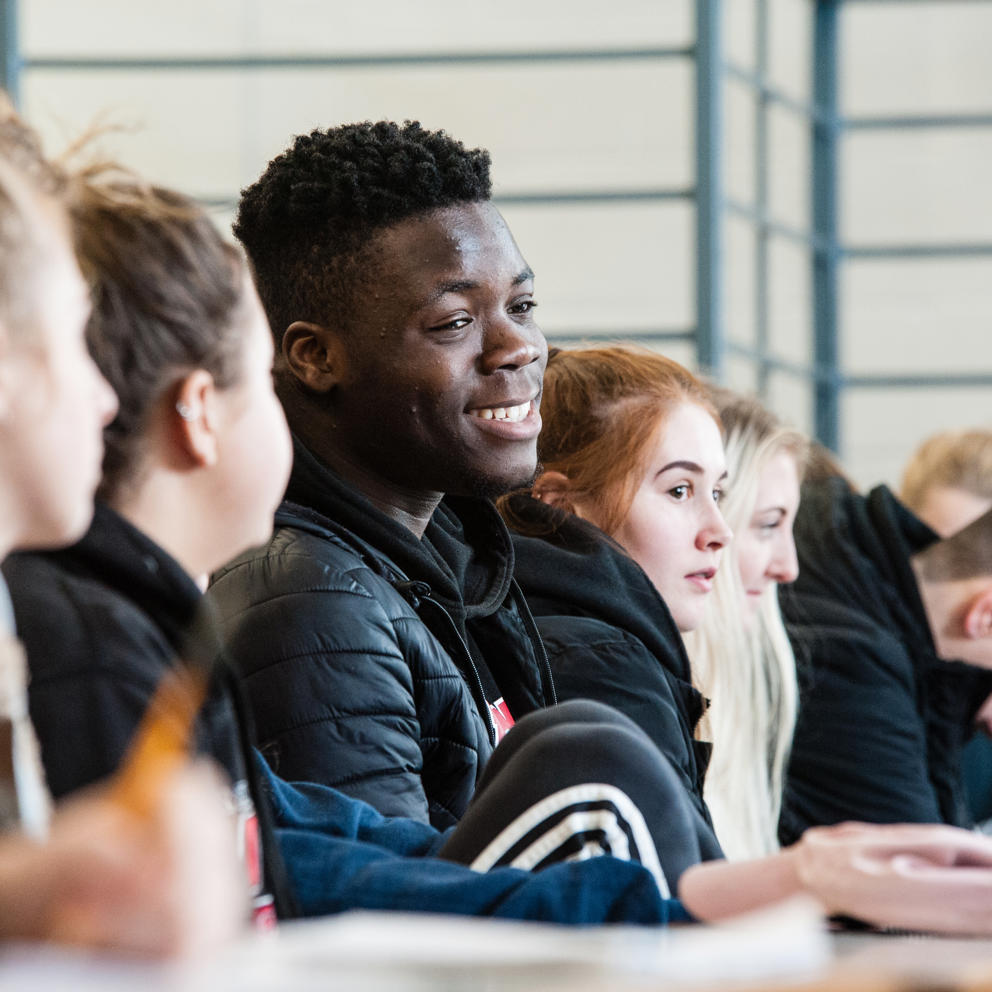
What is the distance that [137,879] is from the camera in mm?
644

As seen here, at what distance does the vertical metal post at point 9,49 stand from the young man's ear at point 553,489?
4.25m

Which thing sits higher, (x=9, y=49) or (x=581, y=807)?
(x=9, y=49)

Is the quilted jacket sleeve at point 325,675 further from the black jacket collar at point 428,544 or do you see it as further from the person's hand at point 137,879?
the person's hand at point 137,879

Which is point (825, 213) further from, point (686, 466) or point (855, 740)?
point (686, 466)

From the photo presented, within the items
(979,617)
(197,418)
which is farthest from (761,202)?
(197,418)

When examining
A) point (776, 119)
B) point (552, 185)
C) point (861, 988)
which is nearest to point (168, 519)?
point (861, 988)

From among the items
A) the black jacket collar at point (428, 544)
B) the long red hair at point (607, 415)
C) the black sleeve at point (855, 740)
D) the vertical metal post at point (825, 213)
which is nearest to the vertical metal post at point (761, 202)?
the vertical metal post at point (825, 213)

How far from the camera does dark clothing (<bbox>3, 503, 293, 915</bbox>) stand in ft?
3.29

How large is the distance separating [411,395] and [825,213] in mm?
5939

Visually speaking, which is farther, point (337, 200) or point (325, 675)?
point (337, 200)

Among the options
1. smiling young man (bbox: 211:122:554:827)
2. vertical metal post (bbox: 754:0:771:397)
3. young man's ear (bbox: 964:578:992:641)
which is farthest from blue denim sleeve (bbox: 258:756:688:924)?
vertical metal post (bbox: 754:0:771:397)

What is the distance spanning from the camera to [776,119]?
7254mm

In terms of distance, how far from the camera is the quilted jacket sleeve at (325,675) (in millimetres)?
1656

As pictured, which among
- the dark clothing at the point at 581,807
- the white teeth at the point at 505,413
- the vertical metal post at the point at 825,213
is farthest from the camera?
the vertical metal post at the point at 825,213
